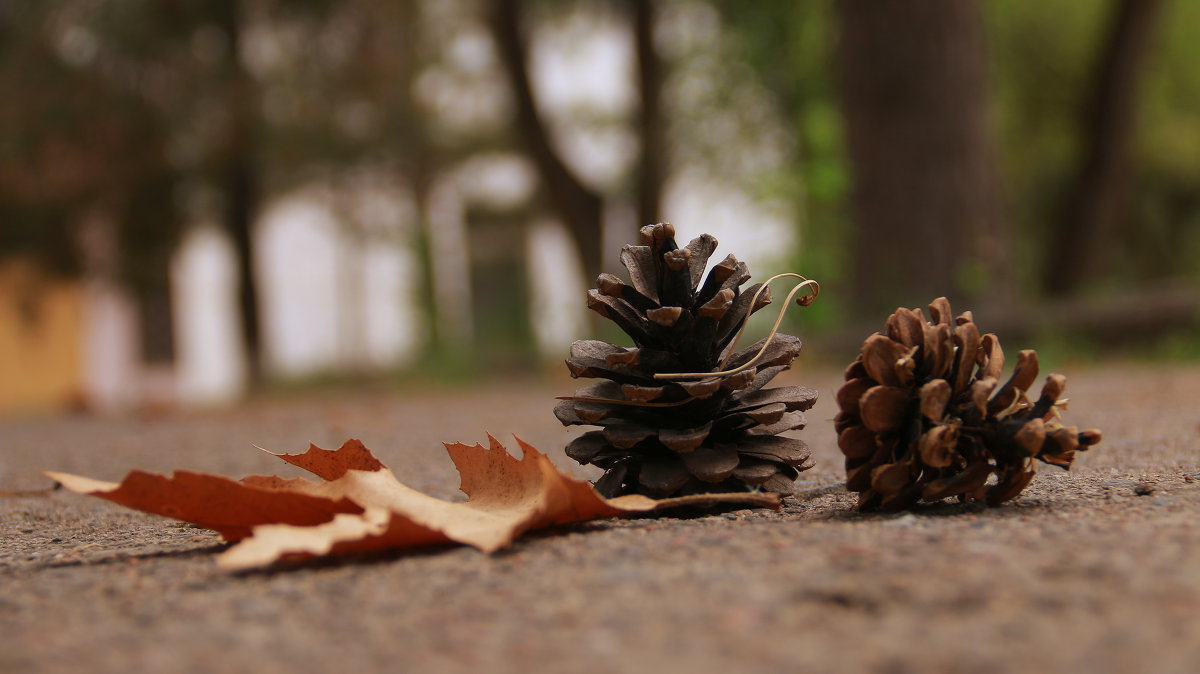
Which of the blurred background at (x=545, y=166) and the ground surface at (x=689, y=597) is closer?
the ground surface at (x=689, y=597)

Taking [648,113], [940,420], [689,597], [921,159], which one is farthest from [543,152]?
[689,597]

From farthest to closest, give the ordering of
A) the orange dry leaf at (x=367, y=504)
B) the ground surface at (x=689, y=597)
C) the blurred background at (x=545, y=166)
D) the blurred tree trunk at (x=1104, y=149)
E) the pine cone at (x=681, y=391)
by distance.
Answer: the blurred tree trunk at (x=1104, y=149) < the blurred background at (x=545, y=166) < the pine cone at (x=681, y=391) < the orange dry leaf at (x=367, y=504) < the ground surface at (x=689, y=597)

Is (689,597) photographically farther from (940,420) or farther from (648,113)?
(648,113)

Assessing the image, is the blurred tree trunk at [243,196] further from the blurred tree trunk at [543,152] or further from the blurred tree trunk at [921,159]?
Result: the blurred tree trunk at [921,159]

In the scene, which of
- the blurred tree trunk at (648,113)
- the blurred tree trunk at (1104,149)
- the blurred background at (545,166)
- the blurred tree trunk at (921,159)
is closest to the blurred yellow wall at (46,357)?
the blurred background at (545,166)

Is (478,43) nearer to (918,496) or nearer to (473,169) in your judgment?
(473,169)

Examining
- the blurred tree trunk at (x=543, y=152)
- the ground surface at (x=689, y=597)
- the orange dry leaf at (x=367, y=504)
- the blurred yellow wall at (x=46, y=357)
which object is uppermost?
the blurred tree trunk at (x=543, y=152)
